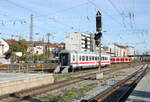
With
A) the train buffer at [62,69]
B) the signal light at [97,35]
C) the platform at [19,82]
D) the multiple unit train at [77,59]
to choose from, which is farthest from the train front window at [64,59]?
the platform at [19,82]

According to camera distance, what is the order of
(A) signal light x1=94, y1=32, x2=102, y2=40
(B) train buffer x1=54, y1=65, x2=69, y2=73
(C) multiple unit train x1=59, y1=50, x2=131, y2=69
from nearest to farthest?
(A) signal light x1=94, y1=32, x2=102, y2=40
(B) train buffer x1=54, y1=65, x2=69, y2=73
(C) multiple unit train x1=59, y1=50, x2=131, y2=69

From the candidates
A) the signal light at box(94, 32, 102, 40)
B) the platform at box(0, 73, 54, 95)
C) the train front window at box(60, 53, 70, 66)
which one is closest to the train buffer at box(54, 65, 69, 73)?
the train front window at box(60, 53, 70, 66)

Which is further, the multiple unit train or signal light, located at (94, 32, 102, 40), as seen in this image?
the multiple unit train

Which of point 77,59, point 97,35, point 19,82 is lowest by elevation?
point 19,82

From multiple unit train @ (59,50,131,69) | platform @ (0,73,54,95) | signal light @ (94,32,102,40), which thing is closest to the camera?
platform @ (0,73,54,95)

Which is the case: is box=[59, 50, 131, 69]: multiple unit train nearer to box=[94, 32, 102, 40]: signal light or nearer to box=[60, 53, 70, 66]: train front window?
box=[60, 53, 70, 66]: train front window

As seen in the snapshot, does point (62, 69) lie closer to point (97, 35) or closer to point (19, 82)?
point (97, 35)

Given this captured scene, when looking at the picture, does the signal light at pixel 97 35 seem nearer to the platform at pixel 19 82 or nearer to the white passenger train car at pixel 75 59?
the platform at pixel 19 82

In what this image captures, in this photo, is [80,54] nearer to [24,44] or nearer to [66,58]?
[66,58]

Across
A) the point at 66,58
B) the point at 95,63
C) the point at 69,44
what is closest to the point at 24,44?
the point at 69,44

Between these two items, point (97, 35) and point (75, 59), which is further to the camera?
point (75, 59)

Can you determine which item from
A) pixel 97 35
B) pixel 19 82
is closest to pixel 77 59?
pixel 97 35

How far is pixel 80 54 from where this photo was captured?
32.2 meters

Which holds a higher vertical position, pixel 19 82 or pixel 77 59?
pixel 77 59
